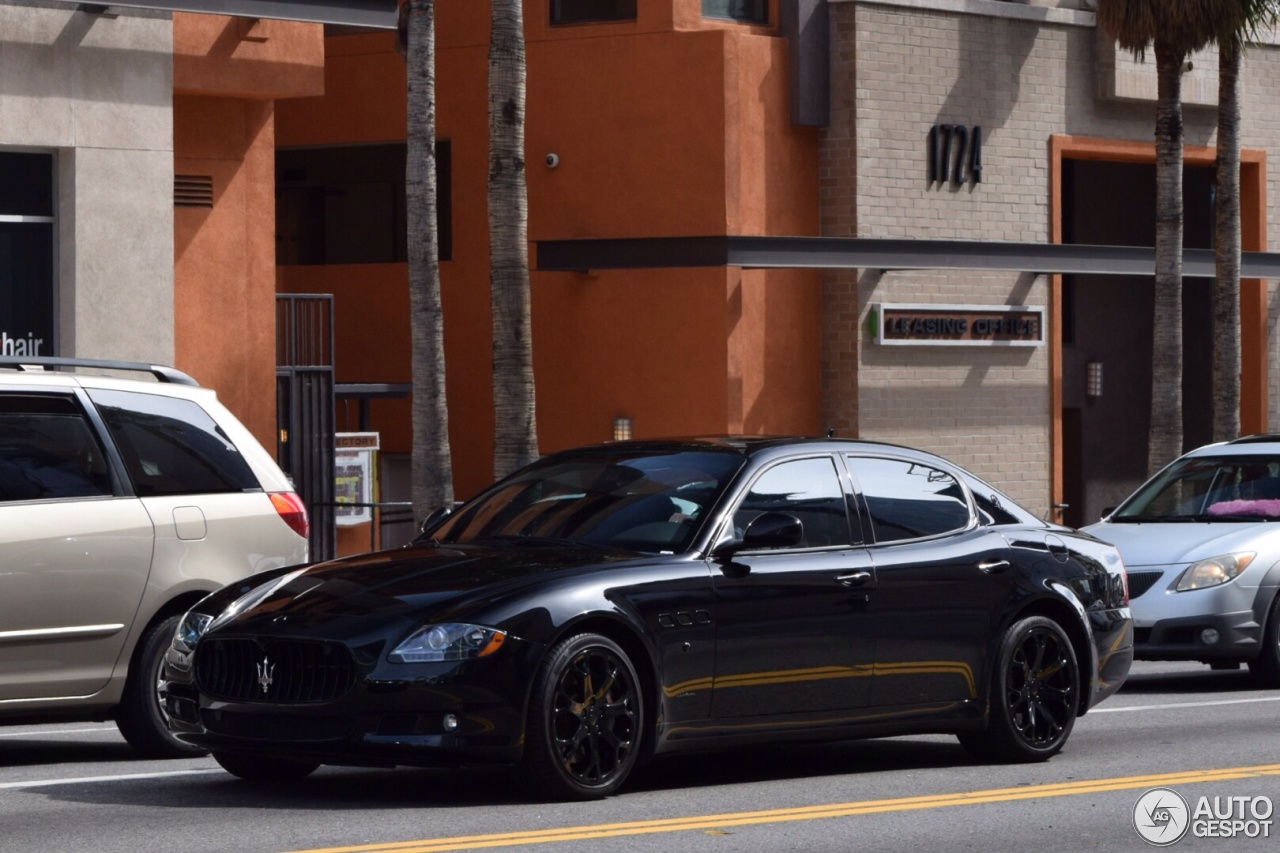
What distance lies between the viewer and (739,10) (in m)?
25.1

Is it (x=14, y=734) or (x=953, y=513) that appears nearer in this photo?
(x=953, y=513)

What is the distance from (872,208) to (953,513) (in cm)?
1530

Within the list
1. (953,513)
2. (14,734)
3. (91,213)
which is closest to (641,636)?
(953,513)

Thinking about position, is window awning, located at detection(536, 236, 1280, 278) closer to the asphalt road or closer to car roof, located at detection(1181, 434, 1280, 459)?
car roof, located at detection(1181, 434, 1280, 459)

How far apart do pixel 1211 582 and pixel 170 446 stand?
7325 mm

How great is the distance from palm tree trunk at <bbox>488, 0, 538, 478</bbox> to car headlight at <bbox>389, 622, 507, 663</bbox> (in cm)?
1021

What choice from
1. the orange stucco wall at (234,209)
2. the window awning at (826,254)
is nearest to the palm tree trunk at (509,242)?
the orange stucco wall at (234,209)

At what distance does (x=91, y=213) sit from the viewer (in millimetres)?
19266

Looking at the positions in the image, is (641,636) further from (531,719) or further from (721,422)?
(721,422)

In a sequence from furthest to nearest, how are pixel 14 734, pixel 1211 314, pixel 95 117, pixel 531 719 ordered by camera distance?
pixel 1211 314
pixel 95 117
pixel 14 734
pixel 531 719

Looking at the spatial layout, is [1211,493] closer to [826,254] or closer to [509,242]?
[509,242]

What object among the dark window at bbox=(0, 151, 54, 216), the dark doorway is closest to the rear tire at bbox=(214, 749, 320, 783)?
the dark window at bbox=(0, 151, 54, 216)

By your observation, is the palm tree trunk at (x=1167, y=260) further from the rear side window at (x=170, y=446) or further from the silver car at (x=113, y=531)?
the rear side window at (x=170, y=446)

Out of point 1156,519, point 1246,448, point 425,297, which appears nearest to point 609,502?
point 1156,519
